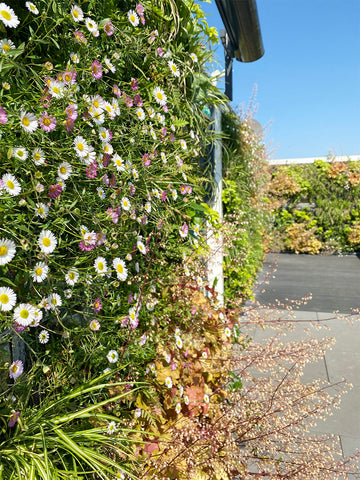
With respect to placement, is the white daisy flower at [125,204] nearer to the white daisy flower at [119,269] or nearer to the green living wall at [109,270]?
the green living wall at [109,270]

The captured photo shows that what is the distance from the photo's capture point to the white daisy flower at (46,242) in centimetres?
136

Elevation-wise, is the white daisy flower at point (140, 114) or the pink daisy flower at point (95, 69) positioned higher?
the pink daisy flower at point (95, 69)

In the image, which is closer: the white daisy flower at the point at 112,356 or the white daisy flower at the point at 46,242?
the white daisy flower at the point at 46,242

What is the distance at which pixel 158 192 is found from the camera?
2.20 m

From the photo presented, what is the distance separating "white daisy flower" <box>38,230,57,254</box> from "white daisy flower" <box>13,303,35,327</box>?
0.60 feet

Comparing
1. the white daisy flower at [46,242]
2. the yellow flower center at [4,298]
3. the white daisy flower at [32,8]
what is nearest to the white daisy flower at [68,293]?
the white daisy flower at [46,242]

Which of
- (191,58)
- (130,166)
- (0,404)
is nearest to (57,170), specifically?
(130,166)

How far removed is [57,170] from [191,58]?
1.48 metres

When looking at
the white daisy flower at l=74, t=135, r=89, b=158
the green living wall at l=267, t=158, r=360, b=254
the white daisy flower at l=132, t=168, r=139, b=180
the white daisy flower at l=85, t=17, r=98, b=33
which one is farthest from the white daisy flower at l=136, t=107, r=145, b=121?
the green living wall at l=267, t=158, r=360, b=254

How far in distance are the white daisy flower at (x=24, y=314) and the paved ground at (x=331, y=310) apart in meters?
2.10

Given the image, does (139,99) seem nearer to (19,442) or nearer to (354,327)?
(19,442)

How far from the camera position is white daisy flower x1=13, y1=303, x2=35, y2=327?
1.27 meters

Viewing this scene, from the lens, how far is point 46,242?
138 centimetres

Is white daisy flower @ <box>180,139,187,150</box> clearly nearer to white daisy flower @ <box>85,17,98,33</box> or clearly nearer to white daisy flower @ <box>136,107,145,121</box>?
A: white daisy flower @ <box>136,107,145,121</box>
